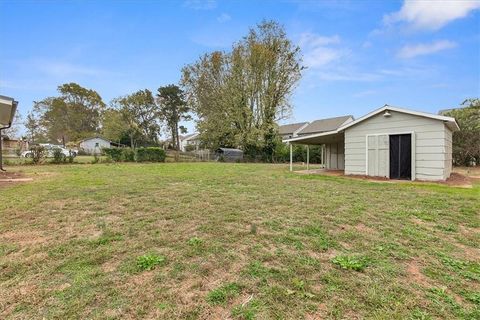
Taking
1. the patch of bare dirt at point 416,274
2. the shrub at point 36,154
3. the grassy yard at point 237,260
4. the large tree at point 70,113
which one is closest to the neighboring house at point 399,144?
the grassy yard at point 237,260

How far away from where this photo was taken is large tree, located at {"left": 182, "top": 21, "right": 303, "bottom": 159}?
24062 millimetres

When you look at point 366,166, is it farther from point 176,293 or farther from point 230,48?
point 230,48

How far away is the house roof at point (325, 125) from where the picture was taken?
114ft

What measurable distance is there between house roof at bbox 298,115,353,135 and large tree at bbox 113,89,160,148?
21.1m

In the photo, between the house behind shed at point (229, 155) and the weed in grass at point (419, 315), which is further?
the house behind shed at point (229, 155)

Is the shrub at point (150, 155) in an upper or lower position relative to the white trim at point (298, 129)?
lower

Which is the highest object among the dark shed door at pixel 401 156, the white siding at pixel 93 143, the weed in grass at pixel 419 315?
the white siding at pixel 93 143

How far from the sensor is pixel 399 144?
32.0ft

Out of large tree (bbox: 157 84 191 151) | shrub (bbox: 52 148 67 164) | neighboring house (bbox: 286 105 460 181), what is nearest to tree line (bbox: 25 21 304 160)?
large tree (bbox: 157 84 191 151)

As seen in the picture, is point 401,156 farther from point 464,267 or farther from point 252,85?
point 252,85

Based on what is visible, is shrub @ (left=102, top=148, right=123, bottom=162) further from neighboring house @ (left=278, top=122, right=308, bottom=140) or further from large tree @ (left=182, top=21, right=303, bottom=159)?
neighboring house @ (left=278, top=122, right=308, bottom=140)

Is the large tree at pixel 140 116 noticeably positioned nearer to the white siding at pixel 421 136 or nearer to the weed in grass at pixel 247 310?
the white siding at pixel 421 136

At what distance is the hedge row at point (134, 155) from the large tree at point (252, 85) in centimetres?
696

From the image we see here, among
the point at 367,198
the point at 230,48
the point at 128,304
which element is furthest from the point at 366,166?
the point at 230,48
